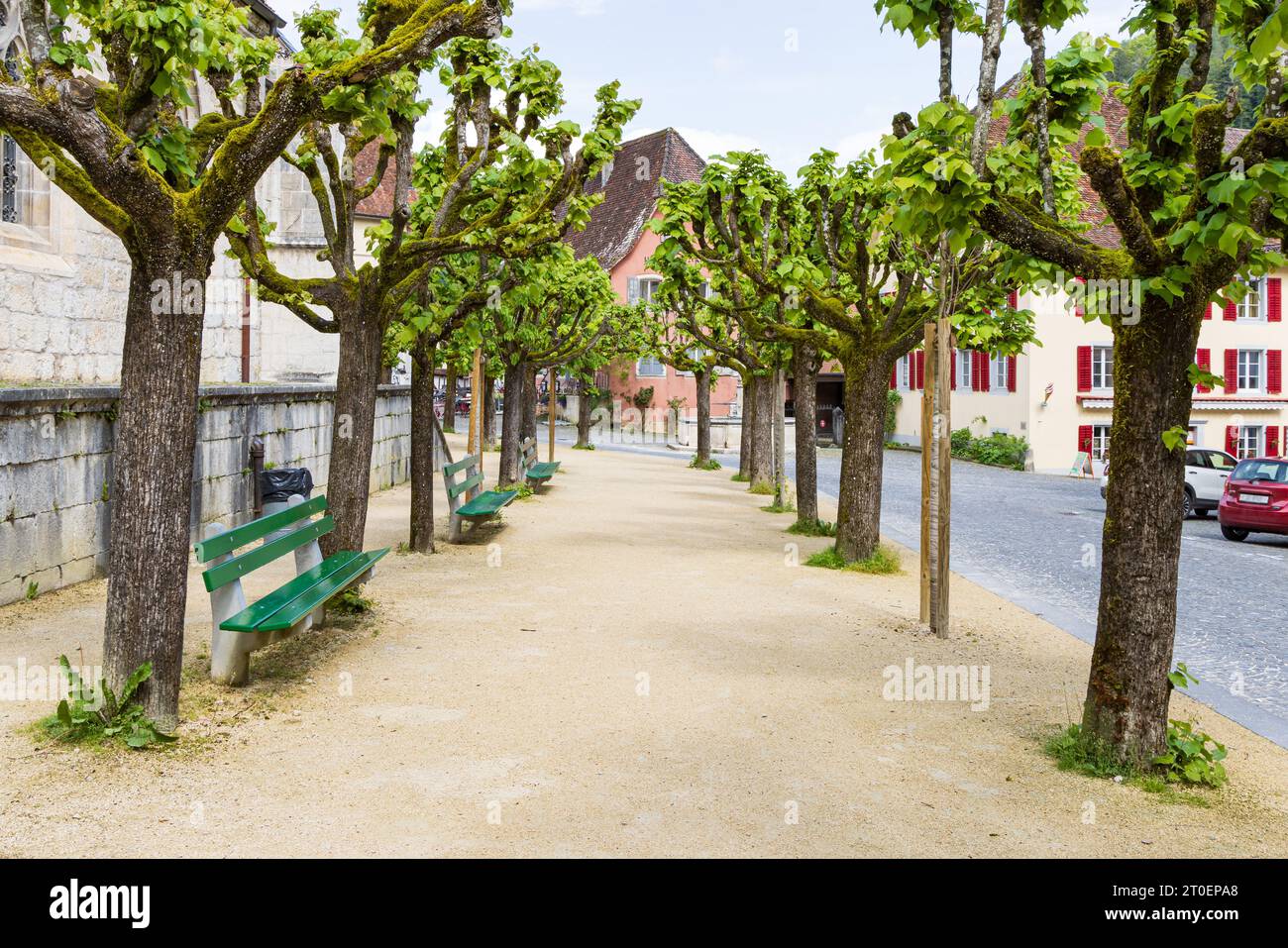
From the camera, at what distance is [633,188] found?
2068 inches

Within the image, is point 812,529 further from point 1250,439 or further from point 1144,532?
point 1250,439

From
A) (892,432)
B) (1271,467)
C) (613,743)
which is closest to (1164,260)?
(613,743)

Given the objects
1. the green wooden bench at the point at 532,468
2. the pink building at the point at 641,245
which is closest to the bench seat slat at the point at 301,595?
the green wooden bench at the point at 532,468

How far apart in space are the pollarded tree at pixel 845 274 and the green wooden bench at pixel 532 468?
333 inches

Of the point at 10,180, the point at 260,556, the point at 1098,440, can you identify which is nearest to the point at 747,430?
the point at 1098,440

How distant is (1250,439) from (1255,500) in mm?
19861

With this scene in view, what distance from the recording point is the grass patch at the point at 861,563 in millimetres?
13330

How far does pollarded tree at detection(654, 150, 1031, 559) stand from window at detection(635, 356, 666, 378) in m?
34.8

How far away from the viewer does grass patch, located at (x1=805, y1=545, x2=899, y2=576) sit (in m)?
13.3

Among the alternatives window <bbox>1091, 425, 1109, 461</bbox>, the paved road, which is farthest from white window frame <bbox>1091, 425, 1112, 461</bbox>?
the paved road

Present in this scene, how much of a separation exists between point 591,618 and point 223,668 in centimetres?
354

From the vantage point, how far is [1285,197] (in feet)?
17.4

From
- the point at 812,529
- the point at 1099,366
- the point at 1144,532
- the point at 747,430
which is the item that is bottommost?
the point at 812,529

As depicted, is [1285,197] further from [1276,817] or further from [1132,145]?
[1276,817]
